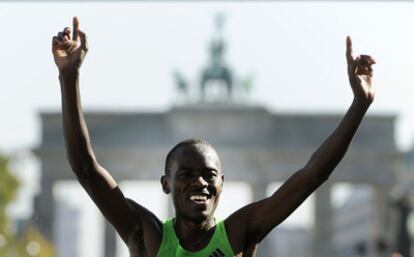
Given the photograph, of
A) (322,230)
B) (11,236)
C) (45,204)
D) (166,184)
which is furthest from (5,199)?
(166,184)

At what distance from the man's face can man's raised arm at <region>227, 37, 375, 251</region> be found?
0.57 feet

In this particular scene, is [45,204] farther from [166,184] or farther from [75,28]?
[75,28]

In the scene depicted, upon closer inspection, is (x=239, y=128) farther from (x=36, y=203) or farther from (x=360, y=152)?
(x=36, y=203)

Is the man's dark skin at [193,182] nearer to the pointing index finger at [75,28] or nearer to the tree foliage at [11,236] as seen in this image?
the pointing index finger at [75,28]

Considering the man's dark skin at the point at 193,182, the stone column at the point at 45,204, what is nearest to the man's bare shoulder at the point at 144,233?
the man's dark skin at the point at 193,182

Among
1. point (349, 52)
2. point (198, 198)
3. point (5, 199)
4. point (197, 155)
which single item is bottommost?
point (5, 199)

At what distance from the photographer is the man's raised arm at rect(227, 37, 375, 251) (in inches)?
180

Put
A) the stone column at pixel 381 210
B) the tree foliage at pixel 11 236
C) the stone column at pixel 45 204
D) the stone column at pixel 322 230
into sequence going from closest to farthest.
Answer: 1. the tree foliage at pixel 11 236
2. the stone column at pixel 381 210
3. the stone column at pixel 45 204
4. the stone column at pixel 322 230

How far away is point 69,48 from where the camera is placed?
178 inches

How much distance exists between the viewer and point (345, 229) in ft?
519

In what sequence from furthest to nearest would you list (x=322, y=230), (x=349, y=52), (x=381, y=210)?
(x=322, y=230) < (x=381, y=210) < (x=349, y=52)

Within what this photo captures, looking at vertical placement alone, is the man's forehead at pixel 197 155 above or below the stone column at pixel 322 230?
above

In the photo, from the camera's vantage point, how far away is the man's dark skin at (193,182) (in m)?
4.54

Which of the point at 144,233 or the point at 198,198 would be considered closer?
the point at 198,198
